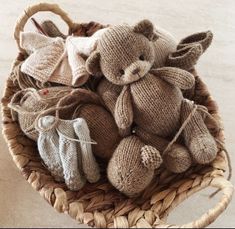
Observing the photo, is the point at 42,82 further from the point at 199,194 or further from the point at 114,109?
the point at 199,194

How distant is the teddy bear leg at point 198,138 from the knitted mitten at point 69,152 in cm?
18

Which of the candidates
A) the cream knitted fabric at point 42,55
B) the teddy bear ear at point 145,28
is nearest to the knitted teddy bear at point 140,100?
the teddy bear ear at point 145,28

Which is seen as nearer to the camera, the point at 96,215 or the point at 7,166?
the point at 96,215

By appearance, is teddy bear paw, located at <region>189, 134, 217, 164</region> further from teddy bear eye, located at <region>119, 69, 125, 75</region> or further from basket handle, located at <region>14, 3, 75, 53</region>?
basket handle, located at <region>14, 3, 75, 53</region>

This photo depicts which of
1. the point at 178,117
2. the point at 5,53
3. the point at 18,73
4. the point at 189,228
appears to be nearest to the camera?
the point at 189,228

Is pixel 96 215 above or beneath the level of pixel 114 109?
beneath

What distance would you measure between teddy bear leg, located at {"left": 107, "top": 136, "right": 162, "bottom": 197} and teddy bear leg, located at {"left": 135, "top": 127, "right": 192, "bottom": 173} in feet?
0.05

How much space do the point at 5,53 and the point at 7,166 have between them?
0.33 meters

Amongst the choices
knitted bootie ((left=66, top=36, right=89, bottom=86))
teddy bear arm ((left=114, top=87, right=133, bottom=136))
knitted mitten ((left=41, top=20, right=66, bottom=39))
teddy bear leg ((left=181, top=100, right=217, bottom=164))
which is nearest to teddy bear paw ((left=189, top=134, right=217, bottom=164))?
teddy bear leg ((left=181, top=100, right=217, bottom=164))

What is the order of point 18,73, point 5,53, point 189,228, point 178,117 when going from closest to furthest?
1. point 189,228
2. point 178,117
3. point 18,73
4. point 5,53

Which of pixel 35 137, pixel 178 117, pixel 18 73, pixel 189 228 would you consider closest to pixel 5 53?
pixel 18 73

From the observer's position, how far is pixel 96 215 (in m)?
0.74

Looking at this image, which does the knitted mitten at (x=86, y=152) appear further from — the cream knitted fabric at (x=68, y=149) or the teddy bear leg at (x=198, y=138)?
the teddy bear leg at (x=198, y=138)

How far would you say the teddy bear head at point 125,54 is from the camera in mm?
724
